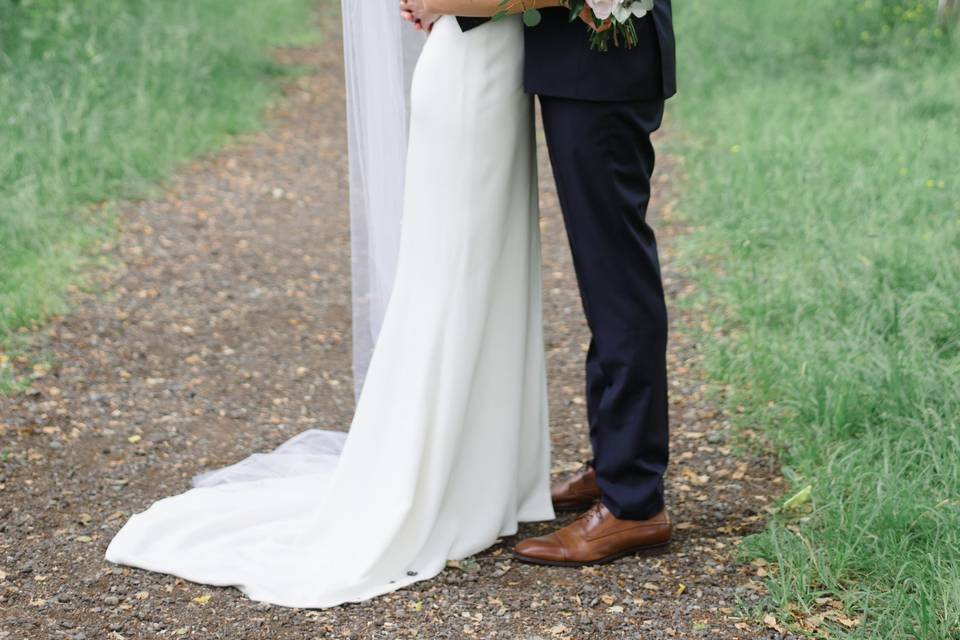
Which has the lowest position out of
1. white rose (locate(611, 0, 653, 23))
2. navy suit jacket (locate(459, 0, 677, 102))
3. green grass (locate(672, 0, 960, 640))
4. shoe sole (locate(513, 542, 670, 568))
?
shoe sole (locate(513, 542, 670, 568))

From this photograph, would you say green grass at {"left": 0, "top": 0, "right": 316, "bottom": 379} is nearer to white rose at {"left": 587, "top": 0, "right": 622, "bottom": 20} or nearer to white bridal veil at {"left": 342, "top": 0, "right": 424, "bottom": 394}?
white bridal veil at {"left": 342, "top": 0, "right": 424, "bottom": 394}

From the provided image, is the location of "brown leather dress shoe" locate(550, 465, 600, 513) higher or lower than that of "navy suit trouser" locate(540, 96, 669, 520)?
lower

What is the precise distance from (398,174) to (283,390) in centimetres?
136

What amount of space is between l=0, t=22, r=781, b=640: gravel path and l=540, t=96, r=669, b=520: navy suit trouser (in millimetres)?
271

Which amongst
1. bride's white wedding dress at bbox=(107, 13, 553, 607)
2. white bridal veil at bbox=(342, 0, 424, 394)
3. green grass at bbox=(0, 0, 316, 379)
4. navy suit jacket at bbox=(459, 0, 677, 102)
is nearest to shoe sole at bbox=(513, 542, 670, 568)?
bride's white wedding dress at bbox=(107, 13, 553, 607)

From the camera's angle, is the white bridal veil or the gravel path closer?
the gravel path

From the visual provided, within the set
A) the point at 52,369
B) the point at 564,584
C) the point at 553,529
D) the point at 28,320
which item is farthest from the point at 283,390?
the point at 564,584

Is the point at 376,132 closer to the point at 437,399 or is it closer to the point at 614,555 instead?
the point at 437,399

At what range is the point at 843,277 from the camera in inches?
175

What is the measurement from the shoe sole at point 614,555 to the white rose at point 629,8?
51.2 inches

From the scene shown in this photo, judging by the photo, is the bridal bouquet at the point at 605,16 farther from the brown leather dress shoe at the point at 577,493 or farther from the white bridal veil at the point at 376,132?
the brown leather dress shoe at the point at 577,493

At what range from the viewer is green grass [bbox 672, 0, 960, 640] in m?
2.89

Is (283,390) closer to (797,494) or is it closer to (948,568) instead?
(797,494)

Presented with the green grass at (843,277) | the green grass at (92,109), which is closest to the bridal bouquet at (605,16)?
the green grass at (843,277)
